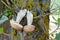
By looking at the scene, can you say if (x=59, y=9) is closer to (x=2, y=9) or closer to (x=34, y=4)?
(x=34, y=4)

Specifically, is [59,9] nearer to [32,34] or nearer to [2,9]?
[32,34]

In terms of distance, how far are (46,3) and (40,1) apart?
2 cm

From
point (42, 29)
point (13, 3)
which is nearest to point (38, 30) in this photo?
point (42, 29)

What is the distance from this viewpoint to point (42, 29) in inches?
24.0

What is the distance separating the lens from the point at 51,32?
0.64 m

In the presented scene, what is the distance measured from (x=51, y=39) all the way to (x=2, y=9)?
0.25m

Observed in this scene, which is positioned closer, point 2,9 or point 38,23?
point 38,23

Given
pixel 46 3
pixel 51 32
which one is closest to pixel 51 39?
pixel 51 32

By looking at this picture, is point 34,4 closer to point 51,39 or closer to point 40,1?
point 40,1

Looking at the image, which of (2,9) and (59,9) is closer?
(59,9)

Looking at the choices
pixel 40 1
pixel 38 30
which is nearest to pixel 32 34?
pixel 38 30

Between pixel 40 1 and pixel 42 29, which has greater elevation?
pixel 40 1

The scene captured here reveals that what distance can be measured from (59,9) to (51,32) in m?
0.10

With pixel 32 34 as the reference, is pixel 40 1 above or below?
above
